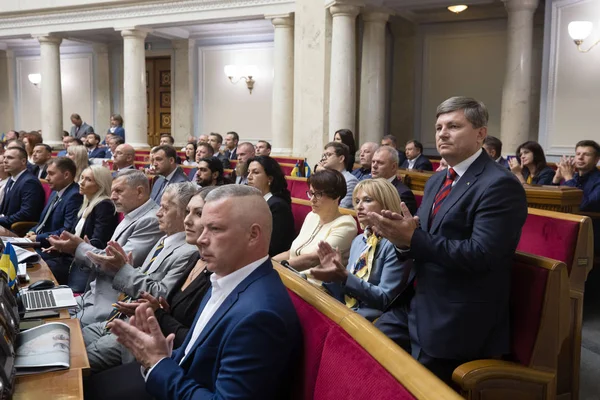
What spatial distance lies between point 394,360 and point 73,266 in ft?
10.3

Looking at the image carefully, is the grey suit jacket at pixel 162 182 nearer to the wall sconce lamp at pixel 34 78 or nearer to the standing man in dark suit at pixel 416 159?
the standing man in dark suit at pixel 416 159

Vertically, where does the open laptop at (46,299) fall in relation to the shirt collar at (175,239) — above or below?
below

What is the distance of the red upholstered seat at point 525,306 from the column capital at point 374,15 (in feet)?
23.9

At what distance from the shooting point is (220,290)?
1744 mm

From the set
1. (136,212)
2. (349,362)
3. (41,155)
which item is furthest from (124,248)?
(41,155)

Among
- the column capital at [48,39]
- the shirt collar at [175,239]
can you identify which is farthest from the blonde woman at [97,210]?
the column capital at [48,39]

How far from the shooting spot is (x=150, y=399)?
2.09 m

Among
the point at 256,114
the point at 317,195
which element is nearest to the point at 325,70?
the point at 256,114

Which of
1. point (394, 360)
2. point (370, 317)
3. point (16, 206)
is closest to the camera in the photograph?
point (394, 360)

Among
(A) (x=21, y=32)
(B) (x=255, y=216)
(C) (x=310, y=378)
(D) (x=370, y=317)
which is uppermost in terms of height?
(A) (x=21, y=32)

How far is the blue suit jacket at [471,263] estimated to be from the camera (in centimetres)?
188

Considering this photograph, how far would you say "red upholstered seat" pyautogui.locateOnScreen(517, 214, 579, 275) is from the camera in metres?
2.61

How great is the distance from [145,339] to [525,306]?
1.31 meters

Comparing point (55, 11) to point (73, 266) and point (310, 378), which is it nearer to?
point (73, 266)
